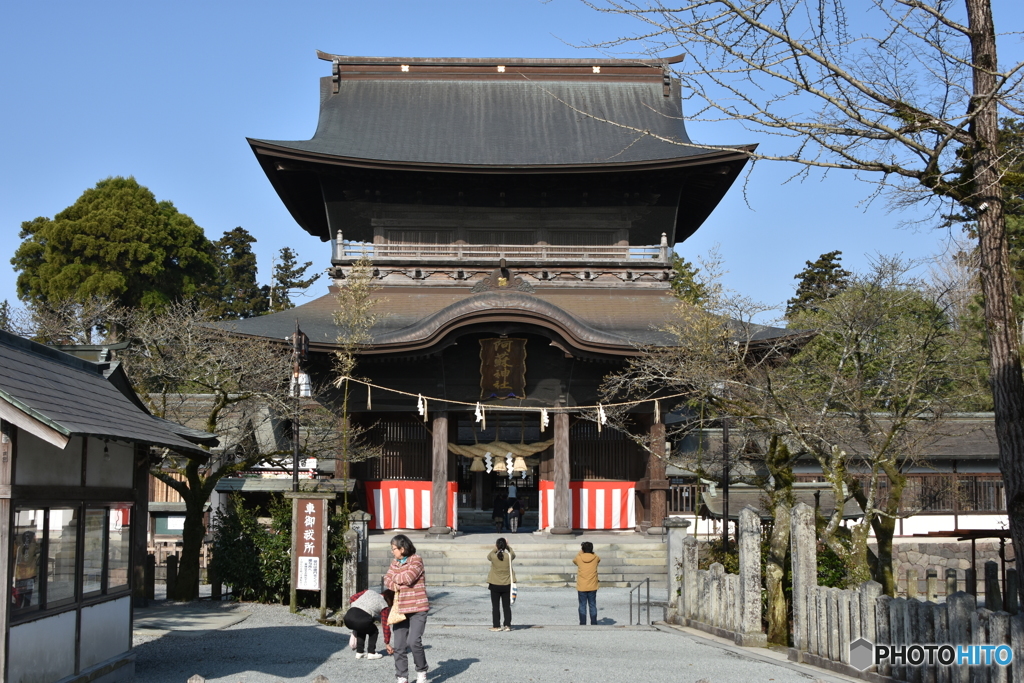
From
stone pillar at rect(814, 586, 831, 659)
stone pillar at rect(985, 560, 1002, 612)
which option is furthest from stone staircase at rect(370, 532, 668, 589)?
stone pillar at rect(814, 586, 831, 659)

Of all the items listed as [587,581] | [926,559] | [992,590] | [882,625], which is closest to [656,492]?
[926,559]

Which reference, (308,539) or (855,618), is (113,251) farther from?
(855,618)

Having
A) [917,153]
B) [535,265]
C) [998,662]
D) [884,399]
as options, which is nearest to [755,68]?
[917,153]

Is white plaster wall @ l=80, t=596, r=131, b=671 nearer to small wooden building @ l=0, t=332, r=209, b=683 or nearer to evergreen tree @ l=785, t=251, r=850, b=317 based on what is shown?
small wooden building @ l=0, t=332, r=209, b=683

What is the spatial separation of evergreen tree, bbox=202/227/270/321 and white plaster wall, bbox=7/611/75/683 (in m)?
43.5

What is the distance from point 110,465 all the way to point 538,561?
12230 mm

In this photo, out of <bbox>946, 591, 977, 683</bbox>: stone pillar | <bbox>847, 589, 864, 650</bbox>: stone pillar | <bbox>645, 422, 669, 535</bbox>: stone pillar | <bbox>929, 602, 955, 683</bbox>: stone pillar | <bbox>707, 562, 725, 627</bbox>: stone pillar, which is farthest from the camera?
<bbox>645, 422, 669, 535</bbox>: stone pillar

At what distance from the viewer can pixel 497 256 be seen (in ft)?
82.2

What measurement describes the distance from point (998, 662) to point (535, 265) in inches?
708

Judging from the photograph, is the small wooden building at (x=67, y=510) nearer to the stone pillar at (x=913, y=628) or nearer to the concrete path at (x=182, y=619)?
the concrete path at (x=182, y=619)

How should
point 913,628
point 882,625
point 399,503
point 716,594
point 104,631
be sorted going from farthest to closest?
point 399,503 < point 716,594 < point 882,625 < point 104,631 < point 913,628

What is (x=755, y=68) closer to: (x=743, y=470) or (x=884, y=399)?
(x=884, y=399)

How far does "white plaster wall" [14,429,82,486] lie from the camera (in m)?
7.54

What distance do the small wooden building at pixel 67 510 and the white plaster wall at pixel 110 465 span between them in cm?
1
